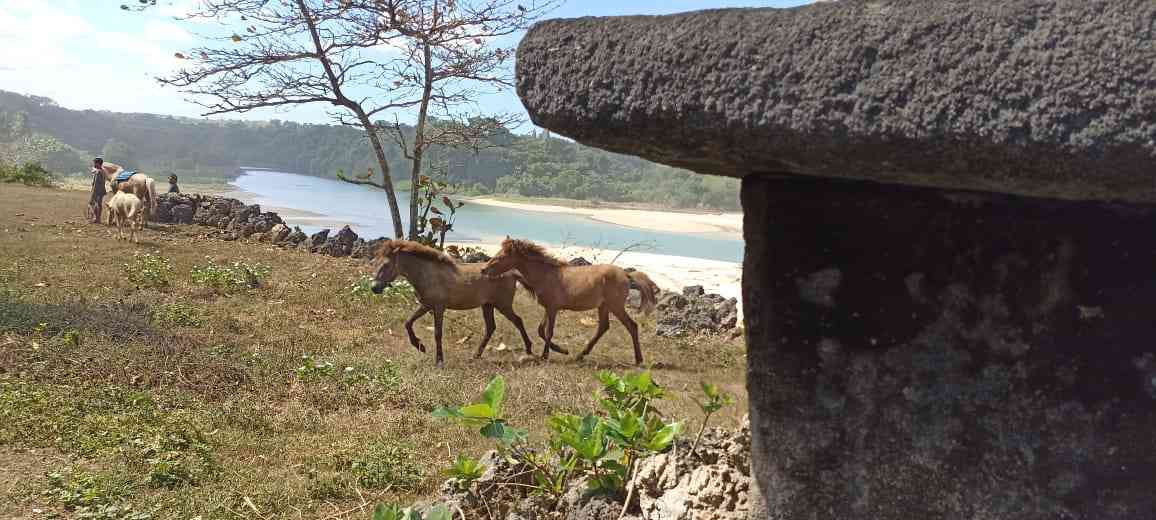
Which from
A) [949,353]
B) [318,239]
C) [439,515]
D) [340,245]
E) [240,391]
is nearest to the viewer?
[949,353]

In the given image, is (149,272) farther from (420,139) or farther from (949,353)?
(949,353)

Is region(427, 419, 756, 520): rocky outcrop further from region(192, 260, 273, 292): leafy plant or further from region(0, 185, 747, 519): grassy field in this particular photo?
region(192, 260, 273, 292): leafy plant

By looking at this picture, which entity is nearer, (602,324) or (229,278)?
(602,324)

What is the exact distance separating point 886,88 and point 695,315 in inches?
388

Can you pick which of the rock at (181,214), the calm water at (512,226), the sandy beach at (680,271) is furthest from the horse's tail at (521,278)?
the calm water at (512,226)

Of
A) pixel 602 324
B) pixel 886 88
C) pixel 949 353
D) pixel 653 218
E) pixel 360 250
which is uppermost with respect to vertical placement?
pixel 886 88

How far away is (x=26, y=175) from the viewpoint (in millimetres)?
24188

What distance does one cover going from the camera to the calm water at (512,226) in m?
32.3

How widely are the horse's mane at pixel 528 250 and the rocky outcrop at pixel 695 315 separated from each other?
9.71 feet

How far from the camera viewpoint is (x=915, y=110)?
1.33 meters

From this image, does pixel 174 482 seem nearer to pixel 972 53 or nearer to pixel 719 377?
pixel 972 53

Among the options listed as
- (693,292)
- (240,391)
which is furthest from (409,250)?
(693,292)

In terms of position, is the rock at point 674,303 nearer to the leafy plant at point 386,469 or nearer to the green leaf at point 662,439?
the leafy plant at point 386,469

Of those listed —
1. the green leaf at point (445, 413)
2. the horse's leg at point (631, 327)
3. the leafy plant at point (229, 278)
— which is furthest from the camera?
the leafy plant at point (229, 278)
